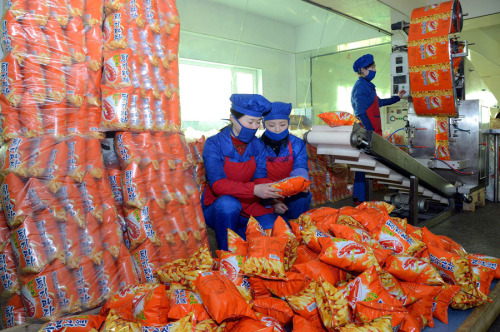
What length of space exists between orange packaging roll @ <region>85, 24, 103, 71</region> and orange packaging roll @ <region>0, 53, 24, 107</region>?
0.34 m

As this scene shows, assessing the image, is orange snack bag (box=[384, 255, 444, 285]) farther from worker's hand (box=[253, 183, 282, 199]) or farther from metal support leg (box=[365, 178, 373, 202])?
metal support leg (box=[365, 178, 373, 202])

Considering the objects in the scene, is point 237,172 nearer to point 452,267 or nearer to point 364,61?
point 452,267

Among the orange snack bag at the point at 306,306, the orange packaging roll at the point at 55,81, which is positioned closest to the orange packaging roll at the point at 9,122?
the orange packaging roll at the point at 55,81

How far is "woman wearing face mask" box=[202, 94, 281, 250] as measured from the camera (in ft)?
7.11

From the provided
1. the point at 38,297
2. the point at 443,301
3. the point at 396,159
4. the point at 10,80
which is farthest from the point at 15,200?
the point at 396,159

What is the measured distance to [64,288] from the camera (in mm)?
1574

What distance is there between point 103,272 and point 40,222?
14.8 inches

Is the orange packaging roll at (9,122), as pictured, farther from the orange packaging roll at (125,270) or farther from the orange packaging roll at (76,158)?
the orange packaging roll at (125,270)

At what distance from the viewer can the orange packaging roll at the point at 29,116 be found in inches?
64.2

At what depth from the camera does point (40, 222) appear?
5.14 feet

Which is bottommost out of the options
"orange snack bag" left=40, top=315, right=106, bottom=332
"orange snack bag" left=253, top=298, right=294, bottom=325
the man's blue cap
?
"orange snack bag" left=253, top=298, right=294, bottom=325

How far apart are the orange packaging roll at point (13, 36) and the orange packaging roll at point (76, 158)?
1.39ft

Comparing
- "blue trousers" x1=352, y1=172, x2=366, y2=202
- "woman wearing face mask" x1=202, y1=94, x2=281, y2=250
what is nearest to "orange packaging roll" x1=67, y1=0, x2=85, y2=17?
"woman wearing face mask" x1=202, y1=94, x2=281, y2=250

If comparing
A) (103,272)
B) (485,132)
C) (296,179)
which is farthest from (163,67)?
(485,132)
